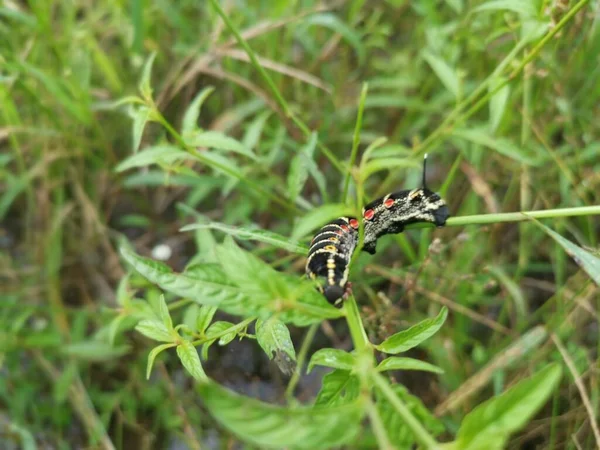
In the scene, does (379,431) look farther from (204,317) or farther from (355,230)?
(355,230)

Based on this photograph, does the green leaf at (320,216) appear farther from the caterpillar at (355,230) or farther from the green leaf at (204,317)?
the green leaf at (204,317)

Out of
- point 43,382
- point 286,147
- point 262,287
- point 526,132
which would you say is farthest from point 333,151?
point 262,287

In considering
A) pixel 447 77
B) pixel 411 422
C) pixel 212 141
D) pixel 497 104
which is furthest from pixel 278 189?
pixel 411 422

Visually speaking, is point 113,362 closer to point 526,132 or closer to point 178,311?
point 178,311

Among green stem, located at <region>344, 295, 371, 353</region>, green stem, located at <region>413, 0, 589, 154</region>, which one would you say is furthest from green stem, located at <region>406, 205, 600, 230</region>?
green stem, located at <region>413, 0, 589, 154</region>

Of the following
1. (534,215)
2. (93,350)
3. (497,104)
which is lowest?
(93,350)

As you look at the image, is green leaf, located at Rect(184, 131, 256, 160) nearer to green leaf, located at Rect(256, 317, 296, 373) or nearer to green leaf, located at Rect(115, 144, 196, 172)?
green leaf, located at Rect(115, 144, 196, 172)
